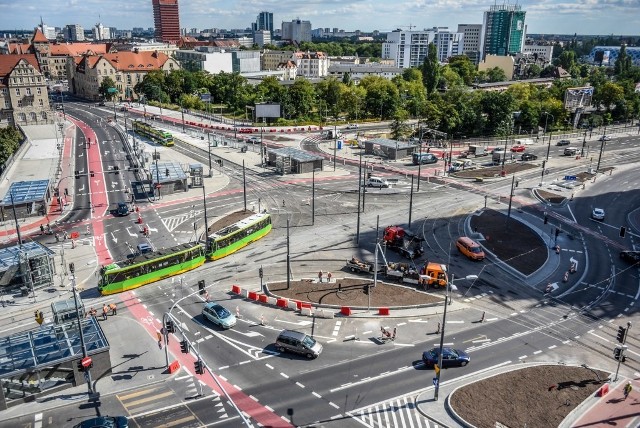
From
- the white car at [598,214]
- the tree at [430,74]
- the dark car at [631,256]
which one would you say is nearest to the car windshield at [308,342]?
the dark car at [631,256]

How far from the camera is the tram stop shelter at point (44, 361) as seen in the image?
33.1 meters

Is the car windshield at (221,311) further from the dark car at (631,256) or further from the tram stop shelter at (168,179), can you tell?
the dark car at (631,256)

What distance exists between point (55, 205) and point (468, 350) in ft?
198

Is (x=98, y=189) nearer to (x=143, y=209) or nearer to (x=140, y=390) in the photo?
(x=143, y=209)

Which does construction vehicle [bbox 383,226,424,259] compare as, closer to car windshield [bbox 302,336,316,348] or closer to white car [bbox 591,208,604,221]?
car windshield [bbox 302,336,316,348]

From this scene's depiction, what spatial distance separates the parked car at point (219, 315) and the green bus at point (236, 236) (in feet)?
39.7

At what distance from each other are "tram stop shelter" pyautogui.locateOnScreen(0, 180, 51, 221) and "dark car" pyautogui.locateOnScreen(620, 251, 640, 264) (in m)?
71.9

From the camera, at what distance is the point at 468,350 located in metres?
38.3

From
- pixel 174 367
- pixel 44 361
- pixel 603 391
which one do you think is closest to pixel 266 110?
pixel 174 367

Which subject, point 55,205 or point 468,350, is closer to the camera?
point 468,350

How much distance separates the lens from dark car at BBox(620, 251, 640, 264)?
53916mm

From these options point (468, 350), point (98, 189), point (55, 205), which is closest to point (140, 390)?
point (468, 350)

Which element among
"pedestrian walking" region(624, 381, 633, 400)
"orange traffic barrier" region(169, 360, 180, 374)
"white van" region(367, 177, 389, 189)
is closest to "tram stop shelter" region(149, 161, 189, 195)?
"white van" region(367, 177, 389, 189)

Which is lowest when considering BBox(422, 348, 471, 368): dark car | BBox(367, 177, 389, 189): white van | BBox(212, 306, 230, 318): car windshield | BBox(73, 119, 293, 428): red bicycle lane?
BBox(73, 119, 293, 428): red bicycle lane
